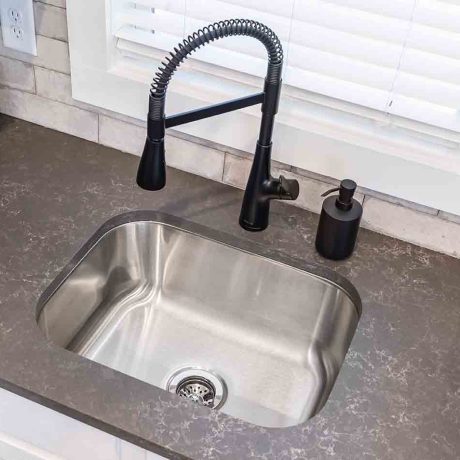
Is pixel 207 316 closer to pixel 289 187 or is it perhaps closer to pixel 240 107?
pixel 289 187

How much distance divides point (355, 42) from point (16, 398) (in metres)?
0.73

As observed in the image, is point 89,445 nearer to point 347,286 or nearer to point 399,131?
point 347,286

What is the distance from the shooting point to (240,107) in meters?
1.13

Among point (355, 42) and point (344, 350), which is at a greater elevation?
point (355, 42)

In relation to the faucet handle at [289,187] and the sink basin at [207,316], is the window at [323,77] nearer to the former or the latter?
the faucet handle at [289,187]

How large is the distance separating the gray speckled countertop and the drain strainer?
234mm

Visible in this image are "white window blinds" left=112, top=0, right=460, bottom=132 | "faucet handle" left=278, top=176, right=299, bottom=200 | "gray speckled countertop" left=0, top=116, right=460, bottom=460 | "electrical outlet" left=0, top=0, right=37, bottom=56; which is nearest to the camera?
"gray speckled countertop" left=0, top=116, right=460, bottom=460

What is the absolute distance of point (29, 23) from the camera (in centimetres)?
135

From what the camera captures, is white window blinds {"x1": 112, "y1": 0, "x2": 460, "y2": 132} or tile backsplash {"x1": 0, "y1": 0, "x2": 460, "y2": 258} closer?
white window blinds {"x1": 112, "y1": 0, "x2": 460, "y2": 132}

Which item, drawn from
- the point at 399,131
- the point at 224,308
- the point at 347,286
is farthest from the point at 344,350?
the point at 399,131

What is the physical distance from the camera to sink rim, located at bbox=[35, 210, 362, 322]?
1165 millimetres

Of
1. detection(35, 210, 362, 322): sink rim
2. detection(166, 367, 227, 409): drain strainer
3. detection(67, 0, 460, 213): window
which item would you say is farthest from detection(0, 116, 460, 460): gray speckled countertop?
detection(166, 367, 227, 409): drain strainer

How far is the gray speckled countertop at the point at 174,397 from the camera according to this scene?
947mm

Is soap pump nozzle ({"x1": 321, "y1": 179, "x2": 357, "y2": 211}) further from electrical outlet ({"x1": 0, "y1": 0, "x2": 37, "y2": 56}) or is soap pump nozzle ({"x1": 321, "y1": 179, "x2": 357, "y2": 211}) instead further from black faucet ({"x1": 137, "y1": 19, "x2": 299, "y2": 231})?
electrical outlet ({"x1": 0, "y1": 0, "x2": 37, "y2": 56})
